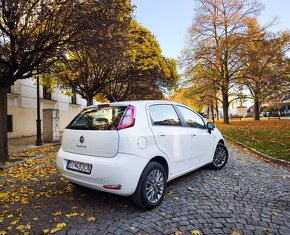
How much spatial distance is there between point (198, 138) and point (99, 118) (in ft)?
7.55

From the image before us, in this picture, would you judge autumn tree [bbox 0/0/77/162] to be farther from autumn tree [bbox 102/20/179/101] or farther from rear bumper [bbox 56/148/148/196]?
rear bumper [bbox 56/148/148/196]

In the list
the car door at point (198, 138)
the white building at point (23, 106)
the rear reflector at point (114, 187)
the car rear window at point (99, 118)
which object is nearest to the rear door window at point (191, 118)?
the car door at point (198, 138)

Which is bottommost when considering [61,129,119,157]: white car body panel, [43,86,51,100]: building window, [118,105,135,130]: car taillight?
[61,129,119,157]: white car body panel

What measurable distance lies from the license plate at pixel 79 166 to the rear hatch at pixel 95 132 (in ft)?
0.59

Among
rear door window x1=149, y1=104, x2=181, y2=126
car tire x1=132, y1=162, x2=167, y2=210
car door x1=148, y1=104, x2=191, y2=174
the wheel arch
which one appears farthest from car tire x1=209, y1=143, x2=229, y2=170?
car tire x1=132, y1=162, x2=167, y2=210

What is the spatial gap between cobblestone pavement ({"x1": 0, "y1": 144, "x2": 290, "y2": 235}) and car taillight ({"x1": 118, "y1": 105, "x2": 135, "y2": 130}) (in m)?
1.36

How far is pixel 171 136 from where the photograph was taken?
167 inches

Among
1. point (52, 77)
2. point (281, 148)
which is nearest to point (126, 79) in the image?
point (52, 77)

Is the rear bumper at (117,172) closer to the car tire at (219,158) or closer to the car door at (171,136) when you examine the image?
the car door at (171,136)

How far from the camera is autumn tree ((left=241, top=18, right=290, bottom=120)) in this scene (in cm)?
2261

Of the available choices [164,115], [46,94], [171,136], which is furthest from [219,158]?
[46,94]

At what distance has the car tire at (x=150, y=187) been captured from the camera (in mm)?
3535

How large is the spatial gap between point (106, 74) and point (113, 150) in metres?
11.4

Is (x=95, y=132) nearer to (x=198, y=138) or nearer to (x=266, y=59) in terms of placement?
(x=198, y=138)
